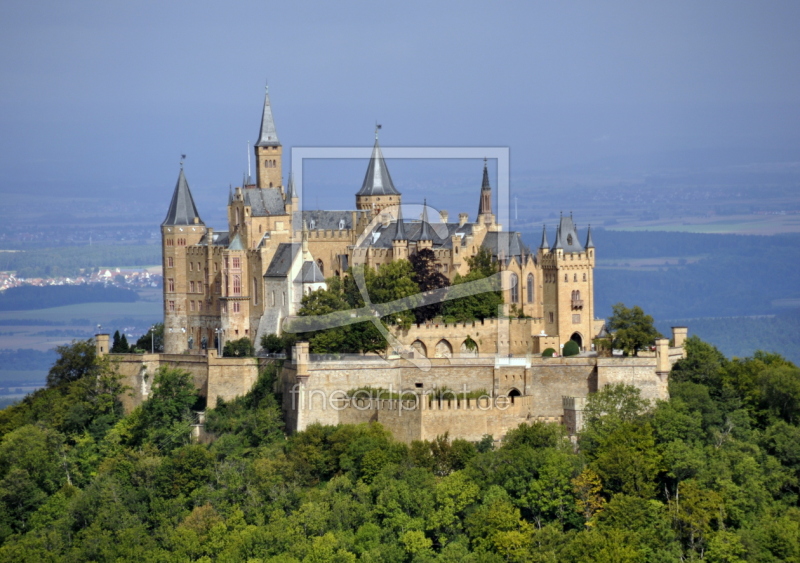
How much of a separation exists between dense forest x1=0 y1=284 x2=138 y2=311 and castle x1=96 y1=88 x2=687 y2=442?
109045mm

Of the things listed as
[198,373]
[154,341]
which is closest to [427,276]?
[198,373]

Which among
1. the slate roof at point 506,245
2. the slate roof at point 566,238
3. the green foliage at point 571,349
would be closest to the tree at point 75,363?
the slate roof at point 506,245

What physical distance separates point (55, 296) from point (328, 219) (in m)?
114

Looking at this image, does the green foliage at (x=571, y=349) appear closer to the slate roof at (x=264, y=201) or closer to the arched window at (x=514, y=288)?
the arched window at (x=514, y=288)

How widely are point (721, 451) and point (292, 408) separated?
16.6 metres

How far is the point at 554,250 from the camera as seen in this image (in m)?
72.8

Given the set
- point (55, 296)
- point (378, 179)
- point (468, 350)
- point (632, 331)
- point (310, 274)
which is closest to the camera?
point (632, 331)

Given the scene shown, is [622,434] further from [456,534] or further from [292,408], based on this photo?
[292,408]

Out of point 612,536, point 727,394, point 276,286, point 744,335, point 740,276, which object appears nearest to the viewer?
point 612,536

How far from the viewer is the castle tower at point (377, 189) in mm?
81250

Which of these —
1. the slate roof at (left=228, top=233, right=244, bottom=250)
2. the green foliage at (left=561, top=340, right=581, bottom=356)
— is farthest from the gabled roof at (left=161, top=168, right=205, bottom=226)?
the green foliage at (left=561, top=340, right=581, bottom=356)

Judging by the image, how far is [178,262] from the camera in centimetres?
8069

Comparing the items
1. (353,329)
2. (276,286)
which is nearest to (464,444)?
(353,329)

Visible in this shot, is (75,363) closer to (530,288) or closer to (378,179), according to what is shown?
(378,179)
